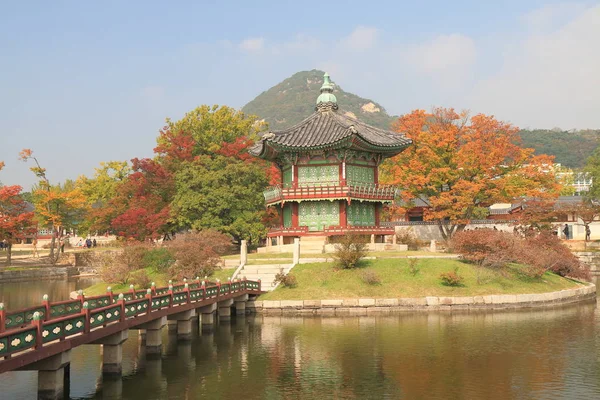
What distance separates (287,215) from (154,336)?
2724 cm

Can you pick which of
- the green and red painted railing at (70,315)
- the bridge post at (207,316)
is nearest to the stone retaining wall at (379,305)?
the bridge post at (207,316)

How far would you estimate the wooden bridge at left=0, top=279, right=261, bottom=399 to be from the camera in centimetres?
1462

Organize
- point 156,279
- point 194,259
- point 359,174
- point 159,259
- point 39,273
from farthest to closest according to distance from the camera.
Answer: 1. point 39,273
2. point 359,174
3. point 159,259
4. point 156,279
5. point 194,259

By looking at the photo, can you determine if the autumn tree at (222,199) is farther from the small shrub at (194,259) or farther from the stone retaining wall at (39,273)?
the stone retaining wall at (39,273)

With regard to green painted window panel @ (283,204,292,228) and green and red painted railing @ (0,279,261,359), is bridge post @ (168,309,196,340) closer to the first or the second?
green and red painted railing @ (0,279,261,359)

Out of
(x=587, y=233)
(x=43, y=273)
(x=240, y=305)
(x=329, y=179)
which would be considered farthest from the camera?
(x=587, y=233)

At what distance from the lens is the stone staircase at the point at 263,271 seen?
38.3 meters

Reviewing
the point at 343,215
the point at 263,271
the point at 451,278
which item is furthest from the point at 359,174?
the point at 451,278

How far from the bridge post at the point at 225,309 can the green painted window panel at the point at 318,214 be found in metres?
16.1

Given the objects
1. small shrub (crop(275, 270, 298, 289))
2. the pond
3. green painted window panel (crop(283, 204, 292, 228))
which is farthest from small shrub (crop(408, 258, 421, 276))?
green painted window panel (crop(283, 204, 292, 228))

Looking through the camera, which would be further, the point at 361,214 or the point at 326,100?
the point at 326,100

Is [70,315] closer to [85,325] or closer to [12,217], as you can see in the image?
[85,325]

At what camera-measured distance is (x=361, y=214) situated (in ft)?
161

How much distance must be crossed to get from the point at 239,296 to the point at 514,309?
56.4ft
